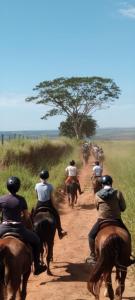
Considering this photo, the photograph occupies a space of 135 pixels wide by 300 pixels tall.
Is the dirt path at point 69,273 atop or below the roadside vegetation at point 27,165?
below

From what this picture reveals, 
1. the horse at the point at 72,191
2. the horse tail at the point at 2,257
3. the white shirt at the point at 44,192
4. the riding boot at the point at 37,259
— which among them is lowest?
the horse at the point at 72,191

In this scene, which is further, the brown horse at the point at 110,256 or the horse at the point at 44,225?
the horse at the point at 44,225

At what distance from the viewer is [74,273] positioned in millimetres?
10703

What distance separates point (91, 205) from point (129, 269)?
397 inches

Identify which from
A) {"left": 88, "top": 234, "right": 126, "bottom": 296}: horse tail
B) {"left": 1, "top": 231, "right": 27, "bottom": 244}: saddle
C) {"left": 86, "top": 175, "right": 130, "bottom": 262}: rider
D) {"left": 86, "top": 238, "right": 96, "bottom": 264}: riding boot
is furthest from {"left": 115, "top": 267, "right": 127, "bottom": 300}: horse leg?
{"left": 1, "top": 231, "right": 27, "bottom": 244}: saddle

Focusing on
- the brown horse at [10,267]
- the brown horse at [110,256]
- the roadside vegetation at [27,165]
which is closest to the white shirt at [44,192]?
the brown horse at [110,256]

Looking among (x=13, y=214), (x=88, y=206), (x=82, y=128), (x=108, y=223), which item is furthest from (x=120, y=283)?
(x=82, y=128)

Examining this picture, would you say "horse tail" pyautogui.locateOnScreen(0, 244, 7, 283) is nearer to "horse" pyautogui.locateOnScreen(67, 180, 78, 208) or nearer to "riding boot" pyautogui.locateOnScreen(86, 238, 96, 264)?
"riding boot" pyautogui.locateOnScreen(86, 238, 96, 264)

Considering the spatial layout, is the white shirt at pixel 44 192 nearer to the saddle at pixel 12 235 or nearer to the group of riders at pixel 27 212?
the group of riders at pixel 27 212

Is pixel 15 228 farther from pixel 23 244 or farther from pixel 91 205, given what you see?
pixel 91 205

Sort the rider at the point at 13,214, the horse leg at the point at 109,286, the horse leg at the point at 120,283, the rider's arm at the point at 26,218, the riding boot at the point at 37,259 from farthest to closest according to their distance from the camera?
the riding boot at the point at 37,259 → the rider's arm at the point at 26,218 → the horse leg at the point at 120,283 → the horse leg at the point at 109,286 → the rider at the point at 13,214

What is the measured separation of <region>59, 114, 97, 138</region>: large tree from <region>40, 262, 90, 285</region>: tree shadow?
5676 cm

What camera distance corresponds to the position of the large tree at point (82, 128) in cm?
7186

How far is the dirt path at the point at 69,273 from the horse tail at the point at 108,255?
49.3 inches
